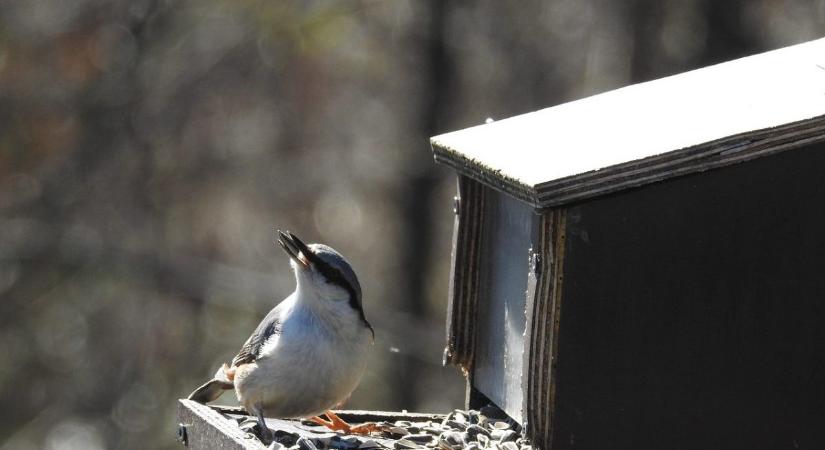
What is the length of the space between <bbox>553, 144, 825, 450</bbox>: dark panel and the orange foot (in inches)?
41.7

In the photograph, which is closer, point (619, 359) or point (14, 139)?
point (619, 359)

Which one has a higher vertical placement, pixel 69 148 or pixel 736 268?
pixel 69 148

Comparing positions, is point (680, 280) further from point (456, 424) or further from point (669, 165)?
point (456, 424)

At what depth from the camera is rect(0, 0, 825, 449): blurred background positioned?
1261 cm

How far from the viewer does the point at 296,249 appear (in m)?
4.67

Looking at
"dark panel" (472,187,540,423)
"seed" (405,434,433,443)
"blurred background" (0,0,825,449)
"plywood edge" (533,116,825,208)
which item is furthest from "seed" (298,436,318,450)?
"blurred background" (0,0,825,449)

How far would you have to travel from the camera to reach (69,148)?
12625 mm

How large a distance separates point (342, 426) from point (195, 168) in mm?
9280

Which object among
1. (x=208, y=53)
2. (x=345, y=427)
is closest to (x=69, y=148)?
(x=208, y=53)

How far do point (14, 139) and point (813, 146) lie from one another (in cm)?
1062

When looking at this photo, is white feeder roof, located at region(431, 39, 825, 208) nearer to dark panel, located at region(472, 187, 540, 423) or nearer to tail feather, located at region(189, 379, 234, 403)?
dark panel, located at region(472, 187, 540, 423)

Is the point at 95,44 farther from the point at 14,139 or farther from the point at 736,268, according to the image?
the point at 736,268

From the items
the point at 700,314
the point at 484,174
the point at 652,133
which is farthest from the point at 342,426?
the point at 652,133

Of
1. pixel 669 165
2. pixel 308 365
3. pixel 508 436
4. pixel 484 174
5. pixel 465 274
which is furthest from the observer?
pixel 308 365
